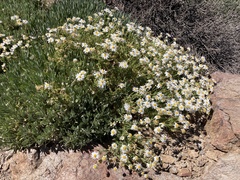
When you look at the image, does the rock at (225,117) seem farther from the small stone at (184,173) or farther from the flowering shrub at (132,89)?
the small stone at (184,173)

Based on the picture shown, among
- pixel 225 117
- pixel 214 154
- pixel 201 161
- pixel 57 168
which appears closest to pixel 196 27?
pixel 225 117

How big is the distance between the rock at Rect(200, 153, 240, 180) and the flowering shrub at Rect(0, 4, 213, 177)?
2.01 ft

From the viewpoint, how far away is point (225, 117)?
3.55m

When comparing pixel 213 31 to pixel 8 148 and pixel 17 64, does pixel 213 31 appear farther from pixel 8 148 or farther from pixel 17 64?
pixel 8 148

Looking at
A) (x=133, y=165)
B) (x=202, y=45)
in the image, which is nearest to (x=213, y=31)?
(x=202, y=45)

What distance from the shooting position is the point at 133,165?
121 inches

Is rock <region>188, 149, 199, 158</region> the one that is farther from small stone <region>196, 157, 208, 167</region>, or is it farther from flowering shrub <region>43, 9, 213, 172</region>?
flowering shrub <region>43, 9, 213, 172</region>

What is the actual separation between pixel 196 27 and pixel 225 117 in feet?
9.14

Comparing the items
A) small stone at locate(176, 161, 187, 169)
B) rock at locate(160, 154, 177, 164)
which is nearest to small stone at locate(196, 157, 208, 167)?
small stone at locate(176, 161, 187, 169)

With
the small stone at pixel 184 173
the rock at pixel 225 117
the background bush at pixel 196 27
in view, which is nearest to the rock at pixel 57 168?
the small stone at pixel 184 173

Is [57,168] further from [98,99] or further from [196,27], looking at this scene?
[196,27]

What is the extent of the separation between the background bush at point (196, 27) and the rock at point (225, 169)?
2769 mm

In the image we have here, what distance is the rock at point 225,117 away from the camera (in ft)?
11.2

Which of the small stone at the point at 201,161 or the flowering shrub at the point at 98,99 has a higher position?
the flowering shrub at the point at 98,99
